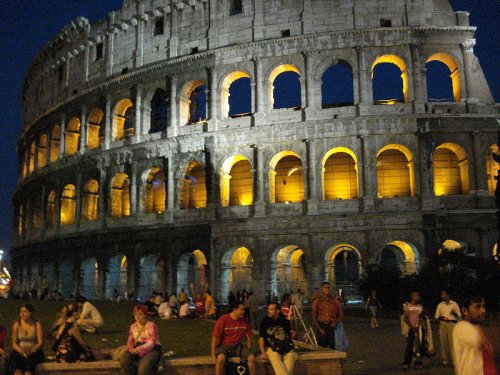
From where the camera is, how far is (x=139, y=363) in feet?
28.6

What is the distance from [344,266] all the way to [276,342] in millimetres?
22550

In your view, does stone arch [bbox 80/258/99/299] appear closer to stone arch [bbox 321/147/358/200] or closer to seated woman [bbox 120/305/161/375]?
stone arch [bbox 321/147/358/200]

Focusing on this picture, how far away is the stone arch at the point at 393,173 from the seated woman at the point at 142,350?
855 inches

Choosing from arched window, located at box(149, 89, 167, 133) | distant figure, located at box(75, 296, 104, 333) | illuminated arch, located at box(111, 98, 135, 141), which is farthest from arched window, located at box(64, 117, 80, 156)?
distant figure, located at box(75, 296, 104, 333)

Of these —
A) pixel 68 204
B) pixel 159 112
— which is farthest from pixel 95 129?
pixel 68 204

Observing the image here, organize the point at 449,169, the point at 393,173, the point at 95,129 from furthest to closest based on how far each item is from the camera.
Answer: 1. the point at 95,129
2. the point at 393,173
3. the point at 449,169

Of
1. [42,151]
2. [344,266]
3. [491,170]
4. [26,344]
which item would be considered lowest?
[26,344]

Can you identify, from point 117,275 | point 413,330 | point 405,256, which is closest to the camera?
point 413,330

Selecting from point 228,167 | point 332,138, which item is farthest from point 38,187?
point 332,138

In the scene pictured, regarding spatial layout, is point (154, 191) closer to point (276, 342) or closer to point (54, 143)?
point (54, 143)

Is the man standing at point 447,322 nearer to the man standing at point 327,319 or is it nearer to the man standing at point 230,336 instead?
the man standing at point 327,319

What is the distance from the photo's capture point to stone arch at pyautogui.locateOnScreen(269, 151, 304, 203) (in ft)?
100

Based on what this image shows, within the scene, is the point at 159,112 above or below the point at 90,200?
above

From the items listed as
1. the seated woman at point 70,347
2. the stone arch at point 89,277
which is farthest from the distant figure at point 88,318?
the stone arch at point 89,277
